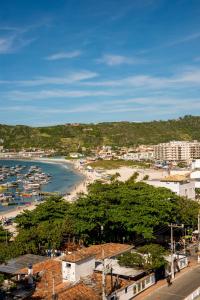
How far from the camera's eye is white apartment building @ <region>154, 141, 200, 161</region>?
18725cm

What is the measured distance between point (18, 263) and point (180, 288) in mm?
11691

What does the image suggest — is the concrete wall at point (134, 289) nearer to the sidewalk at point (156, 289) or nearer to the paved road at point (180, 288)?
the sidewalk at point (156, 289)

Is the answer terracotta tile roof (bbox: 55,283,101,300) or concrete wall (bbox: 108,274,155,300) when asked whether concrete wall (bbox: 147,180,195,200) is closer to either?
concrete wall (bbox: 108,274,155,300)

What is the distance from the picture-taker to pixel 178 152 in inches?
7372

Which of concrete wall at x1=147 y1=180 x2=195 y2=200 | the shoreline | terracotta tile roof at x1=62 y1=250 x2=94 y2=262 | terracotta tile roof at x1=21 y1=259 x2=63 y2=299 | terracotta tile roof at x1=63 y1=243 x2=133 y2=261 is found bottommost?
the shoreline

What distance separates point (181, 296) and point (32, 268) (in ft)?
34.0

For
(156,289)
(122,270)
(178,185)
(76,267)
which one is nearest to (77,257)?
(76,267)

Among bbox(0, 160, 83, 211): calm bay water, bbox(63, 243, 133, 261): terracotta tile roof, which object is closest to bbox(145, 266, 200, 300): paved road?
bbox(63, 243, 133, 261): terracotta tile roof

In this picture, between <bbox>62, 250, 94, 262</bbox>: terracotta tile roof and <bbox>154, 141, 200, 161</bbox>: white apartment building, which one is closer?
<bbox>62, 250, 94, 262</bbox>: terracotta tile roof

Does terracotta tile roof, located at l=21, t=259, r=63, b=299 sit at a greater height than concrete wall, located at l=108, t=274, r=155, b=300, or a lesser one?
greater

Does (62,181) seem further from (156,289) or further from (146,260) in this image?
(156,289)

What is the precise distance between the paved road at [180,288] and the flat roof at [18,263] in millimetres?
9025

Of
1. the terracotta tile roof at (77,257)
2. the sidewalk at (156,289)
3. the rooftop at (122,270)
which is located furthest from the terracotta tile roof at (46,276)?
the sidewalk at (156,289)

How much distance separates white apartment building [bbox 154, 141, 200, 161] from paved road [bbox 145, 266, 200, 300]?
156m
